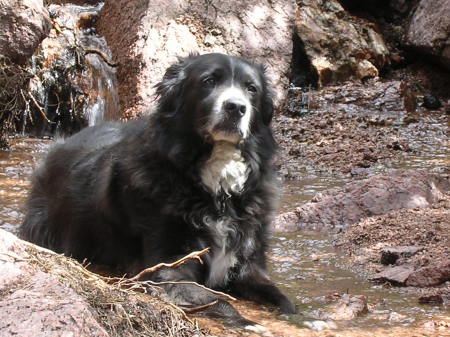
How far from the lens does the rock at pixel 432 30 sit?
12.2 m

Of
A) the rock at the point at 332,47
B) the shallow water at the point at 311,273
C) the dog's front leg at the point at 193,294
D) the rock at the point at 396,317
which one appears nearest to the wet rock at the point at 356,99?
the rock at the point at 332,47

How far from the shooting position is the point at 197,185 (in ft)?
14.9

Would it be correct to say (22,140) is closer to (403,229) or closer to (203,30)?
(203,30)

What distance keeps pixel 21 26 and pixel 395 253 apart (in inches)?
198

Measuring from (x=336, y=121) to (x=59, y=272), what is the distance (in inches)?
305

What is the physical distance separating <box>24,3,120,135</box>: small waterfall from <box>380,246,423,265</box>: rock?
17.5 ft

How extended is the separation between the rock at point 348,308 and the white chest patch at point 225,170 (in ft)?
3.30

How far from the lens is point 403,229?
215 inches

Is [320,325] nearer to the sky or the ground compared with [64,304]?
nearer to the ground

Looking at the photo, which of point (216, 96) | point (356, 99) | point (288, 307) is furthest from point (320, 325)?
point (356, 99)

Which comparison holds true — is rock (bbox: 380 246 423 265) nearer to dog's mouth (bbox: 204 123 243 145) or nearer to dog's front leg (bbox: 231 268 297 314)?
dog's front leg (bbox: 231 268 297 314)

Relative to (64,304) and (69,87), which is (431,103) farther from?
(64,304)

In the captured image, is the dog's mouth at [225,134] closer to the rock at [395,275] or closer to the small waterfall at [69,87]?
the rock at [395,275]

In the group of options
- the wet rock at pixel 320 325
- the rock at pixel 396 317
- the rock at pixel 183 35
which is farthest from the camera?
the rock at pixel 183 35
